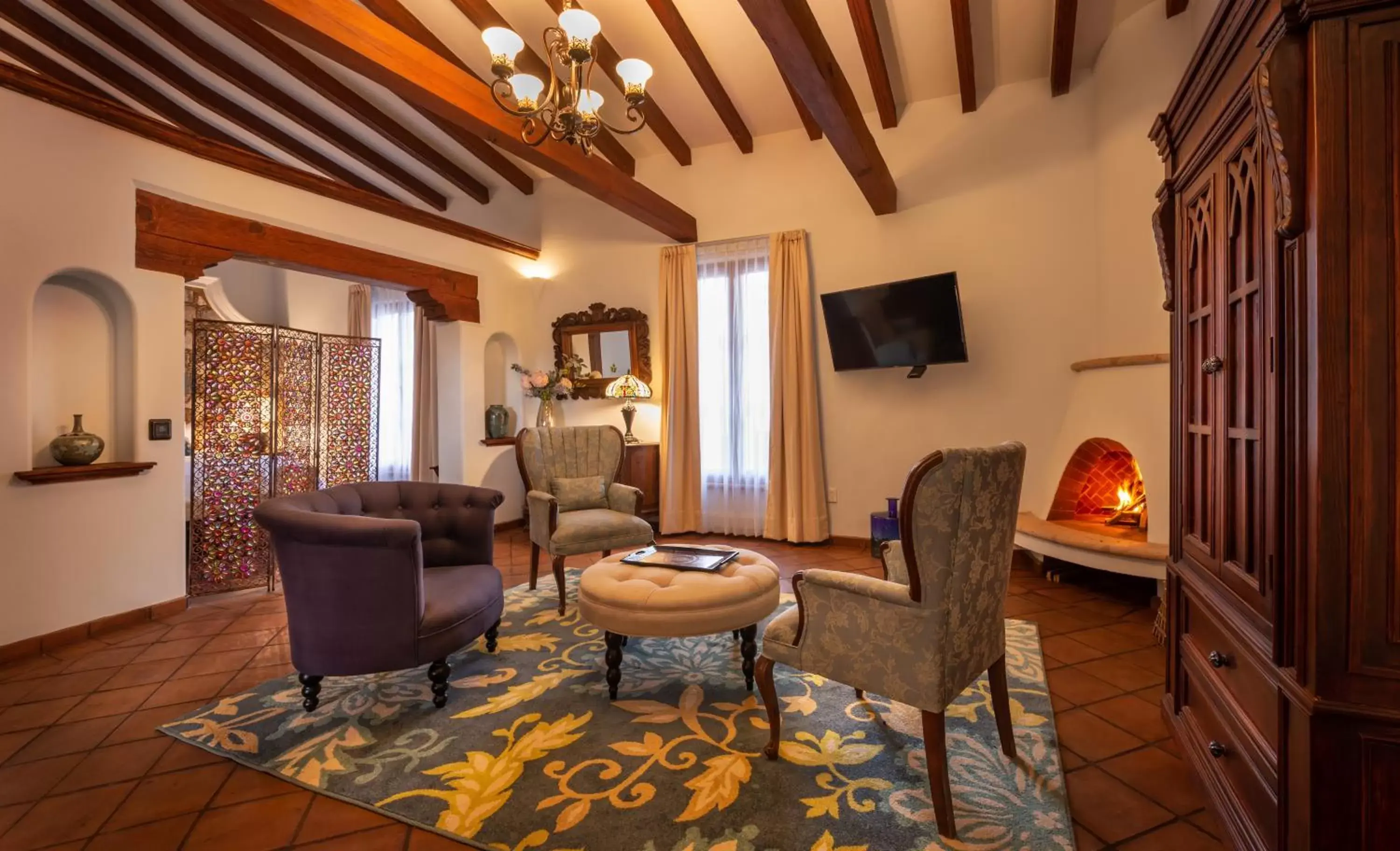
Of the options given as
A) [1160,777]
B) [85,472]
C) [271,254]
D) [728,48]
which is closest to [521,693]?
[1160,777]

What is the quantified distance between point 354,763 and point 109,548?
2329 millimetres

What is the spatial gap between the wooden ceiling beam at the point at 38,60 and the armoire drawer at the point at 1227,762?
6.22 m

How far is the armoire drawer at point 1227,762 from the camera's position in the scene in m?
1.28

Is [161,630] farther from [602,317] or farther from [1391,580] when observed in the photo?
[1391,580]

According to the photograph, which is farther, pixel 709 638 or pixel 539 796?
pixel 709 638

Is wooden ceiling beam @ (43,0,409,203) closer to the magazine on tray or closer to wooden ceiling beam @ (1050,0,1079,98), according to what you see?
the magazine on tray

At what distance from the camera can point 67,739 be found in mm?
1992

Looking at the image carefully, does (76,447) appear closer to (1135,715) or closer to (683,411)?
(683,411)

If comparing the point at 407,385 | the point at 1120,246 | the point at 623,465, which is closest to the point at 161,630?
the point at 623,465

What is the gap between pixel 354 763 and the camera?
72.4 inches

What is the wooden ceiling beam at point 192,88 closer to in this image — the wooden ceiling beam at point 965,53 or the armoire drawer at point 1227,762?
the wooden ceiling beam at point 965,53

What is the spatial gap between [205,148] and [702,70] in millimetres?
3090

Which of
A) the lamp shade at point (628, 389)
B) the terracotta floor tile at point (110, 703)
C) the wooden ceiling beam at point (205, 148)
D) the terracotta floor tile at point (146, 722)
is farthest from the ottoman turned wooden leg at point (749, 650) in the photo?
the wooden ceiling beam at point (205, 148)

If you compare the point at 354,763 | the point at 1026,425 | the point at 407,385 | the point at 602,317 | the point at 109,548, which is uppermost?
the point at 602,317
